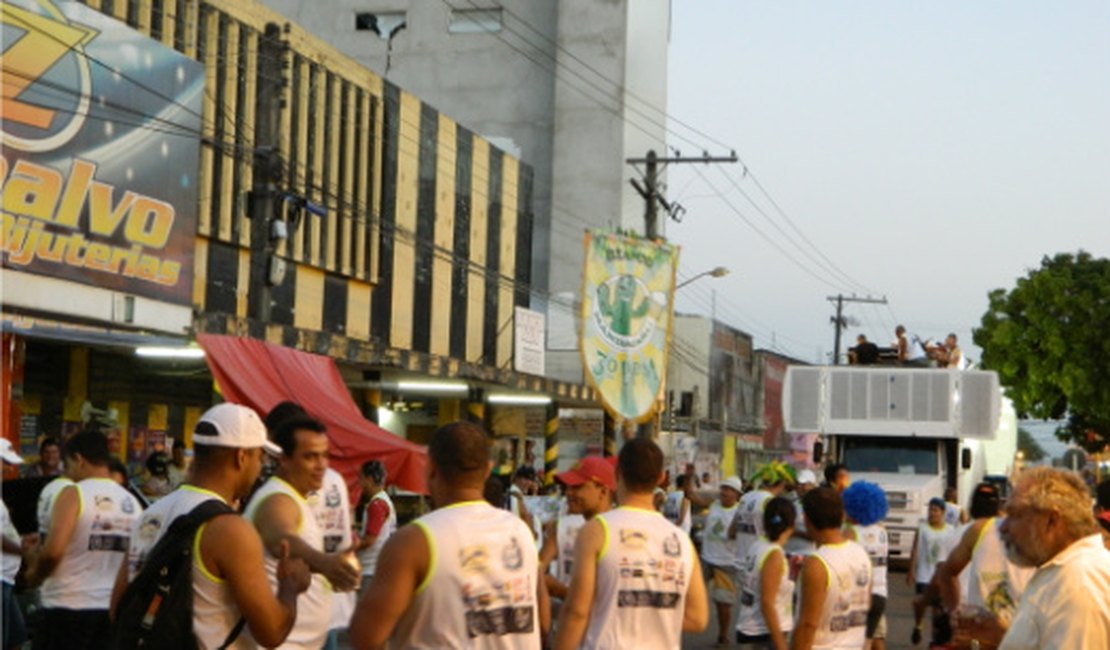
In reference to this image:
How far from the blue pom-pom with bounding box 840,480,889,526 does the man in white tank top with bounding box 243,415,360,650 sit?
4.94m

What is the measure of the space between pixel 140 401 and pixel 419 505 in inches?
357

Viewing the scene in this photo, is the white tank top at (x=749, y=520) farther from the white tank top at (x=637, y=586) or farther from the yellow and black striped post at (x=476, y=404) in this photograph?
the yellow and black striped post at (x=476, y=404)

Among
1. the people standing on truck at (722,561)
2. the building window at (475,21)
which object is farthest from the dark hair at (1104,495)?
the building window at (475,21)

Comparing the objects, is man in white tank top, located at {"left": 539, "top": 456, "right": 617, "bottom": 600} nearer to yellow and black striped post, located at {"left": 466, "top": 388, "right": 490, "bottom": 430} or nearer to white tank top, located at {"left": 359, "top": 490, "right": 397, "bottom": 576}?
white tank top, located at {"left": 359, "top": 490, "right": 397, "bottom": 576}

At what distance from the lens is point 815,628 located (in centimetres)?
999

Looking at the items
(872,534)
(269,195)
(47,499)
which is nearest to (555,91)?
(269,195)

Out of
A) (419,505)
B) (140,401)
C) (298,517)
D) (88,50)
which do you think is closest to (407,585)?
(298,517)

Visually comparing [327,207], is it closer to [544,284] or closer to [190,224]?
[190,224]

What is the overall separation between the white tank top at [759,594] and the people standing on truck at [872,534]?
570mm

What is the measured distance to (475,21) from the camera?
6169 centimetres

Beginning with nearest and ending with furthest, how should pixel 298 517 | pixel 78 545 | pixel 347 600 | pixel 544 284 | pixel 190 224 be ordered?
pixel 298 517, pixel 78 545, pixel 347 600, pixel 190 224, pixel 544 284

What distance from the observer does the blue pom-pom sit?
12539mm

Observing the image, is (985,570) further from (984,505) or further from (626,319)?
(626,319)

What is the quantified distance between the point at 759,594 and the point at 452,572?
6.69m
